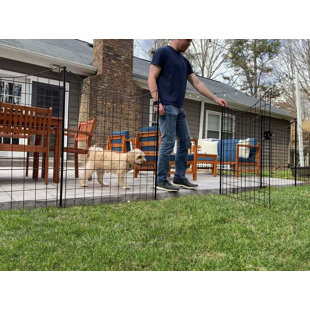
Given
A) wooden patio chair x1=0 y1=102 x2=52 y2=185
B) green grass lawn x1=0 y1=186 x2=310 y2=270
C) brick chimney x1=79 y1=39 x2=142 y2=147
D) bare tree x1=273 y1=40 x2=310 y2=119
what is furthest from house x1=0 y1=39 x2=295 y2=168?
bare tree x1=273 y1=40 x2=310 y2=119

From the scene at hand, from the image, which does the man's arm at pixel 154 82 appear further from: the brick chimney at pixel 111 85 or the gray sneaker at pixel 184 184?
the brick chimney at pixel 111 85

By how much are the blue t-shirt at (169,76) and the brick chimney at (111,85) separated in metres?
4.04

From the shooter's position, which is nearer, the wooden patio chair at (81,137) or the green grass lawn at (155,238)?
the green grass lawn at (155,238)

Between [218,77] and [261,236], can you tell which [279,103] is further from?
[261,236]

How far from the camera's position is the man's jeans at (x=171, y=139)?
334 cm

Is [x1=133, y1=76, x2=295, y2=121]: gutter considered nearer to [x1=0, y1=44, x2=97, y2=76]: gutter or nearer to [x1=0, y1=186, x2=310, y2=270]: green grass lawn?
[x1=0, y1=44, x2=97, y2=76]: gutter

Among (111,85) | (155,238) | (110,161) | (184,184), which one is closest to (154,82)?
(110,161)

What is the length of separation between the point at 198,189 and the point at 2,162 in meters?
5.15

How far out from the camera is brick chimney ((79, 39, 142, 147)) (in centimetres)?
744

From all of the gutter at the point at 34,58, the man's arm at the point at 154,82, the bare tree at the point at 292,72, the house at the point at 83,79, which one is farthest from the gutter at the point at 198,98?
the man's arm at the point at 154,82

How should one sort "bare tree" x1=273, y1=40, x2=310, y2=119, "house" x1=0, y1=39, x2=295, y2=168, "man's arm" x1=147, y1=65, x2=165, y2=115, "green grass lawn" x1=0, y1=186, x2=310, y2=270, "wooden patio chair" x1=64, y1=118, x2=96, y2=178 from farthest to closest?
"bare tree" x1=273, y1=40, x2=310, y2=119 < "house" x1=0, y1=39, x2=295, y2=168 < "wooden patio chair" x1=64, y1=118, x2=96, y2=178 < "man's arm" x1=147, y1=65, x2=165, y2=115 < "green grass lawn" x1=0, y1=186, x2=310, y2=270

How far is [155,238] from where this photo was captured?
1.96 m

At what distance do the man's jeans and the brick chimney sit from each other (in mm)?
3949

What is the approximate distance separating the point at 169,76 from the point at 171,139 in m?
0.79
